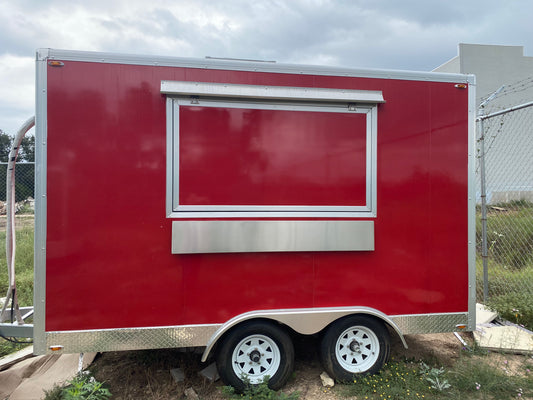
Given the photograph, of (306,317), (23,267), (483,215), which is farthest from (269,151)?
(23,267)

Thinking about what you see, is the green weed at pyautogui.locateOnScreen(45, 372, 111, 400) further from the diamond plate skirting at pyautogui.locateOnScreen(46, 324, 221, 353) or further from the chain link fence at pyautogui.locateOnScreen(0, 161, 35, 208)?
the chain link fence at pyautogui.locateOnScreen(0, 161, 35, 208)

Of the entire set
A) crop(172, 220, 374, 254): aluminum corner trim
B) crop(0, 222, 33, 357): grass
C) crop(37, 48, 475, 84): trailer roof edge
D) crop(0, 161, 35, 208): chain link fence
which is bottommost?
crop(0, 222, 33, 357): grass

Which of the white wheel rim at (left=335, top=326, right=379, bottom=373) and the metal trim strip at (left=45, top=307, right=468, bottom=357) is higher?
the metal trim strip at (left=45, top=307, right=468, bottom=357)

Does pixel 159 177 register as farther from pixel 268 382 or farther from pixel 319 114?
pixel 268 382

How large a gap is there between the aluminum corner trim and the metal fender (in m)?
0.56

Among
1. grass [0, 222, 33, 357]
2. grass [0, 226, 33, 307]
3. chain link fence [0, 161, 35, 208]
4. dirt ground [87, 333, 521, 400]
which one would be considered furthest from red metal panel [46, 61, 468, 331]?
chain link fence [0, 161, 35, 208]

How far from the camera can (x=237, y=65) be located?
9.71 ft

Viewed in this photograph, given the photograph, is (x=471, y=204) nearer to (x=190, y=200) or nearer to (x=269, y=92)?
(x=269, y=92)

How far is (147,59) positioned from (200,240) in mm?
1611

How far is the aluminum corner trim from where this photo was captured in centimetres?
285

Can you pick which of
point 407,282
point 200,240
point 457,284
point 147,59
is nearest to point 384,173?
point 407,282

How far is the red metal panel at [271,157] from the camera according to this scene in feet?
9.50

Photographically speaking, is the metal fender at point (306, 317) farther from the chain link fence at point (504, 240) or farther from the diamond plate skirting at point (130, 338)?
the chain link fence at point (504, 240)

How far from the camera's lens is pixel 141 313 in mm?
2869
